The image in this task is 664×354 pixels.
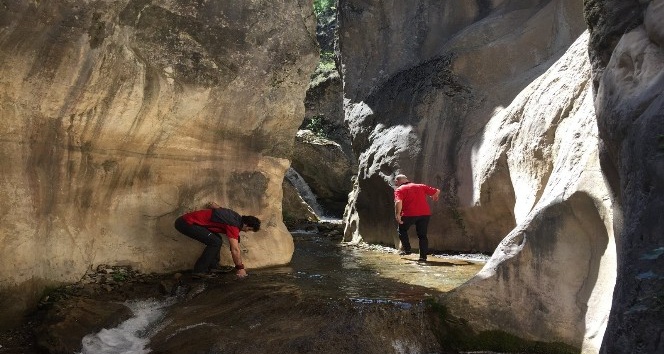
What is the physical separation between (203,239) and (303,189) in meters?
12.8

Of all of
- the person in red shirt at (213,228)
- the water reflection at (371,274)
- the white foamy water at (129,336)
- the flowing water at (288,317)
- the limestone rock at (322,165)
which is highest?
the limestone rock at (322,165)

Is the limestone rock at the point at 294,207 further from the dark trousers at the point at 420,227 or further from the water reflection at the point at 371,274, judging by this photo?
the dark trousers at the point at 420,227

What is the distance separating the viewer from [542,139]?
789 centimetres

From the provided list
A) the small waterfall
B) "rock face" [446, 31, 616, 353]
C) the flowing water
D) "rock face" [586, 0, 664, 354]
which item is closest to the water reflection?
the flowing water

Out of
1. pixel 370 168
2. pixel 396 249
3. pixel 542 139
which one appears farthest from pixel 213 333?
pixel 370 168

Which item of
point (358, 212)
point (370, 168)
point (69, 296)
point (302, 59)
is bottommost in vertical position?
point (69, 296)

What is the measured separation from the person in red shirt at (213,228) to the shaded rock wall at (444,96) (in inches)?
149

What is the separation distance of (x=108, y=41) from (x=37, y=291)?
2.81 meters

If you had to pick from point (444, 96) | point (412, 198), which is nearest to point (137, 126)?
point (412, 198)

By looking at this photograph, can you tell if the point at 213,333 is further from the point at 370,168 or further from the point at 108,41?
the point at 370,168

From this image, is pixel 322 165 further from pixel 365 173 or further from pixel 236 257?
pixel 236 257

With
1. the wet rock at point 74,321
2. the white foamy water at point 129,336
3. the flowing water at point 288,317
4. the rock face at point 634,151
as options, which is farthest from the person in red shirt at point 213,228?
the rock face at point 634,151

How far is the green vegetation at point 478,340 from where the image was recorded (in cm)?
470

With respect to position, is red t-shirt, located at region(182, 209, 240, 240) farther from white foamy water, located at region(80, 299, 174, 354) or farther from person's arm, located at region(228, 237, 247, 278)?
white foamy water, located at region(80, 299, 174, 354)
